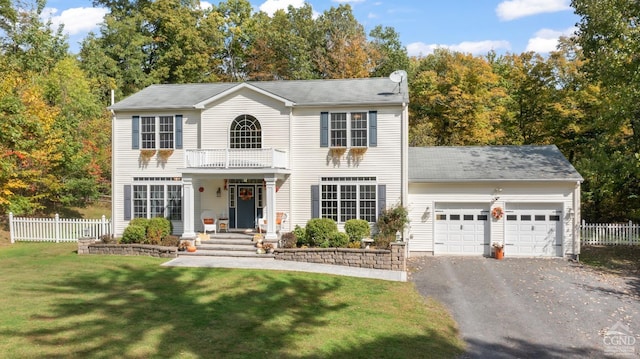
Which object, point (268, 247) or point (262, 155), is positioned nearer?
point (268, 247)

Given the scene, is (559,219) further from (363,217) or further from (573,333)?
(573,333)

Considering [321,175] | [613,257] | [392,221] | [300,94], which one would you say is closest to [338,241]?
[392,221]

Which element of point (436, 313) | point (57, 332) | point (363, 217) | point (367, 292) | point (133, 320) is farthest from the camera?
point (363, 217)

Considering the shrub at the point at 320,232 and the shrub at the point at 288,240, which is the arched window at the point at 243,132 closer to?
the shrub at the point at 288,240

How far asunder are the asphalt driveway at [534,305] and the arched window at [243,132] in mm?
8622

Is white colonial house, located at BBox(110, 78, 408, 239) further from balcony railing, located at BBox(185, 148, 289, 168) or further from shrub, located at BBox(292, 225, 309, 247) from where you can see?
shrub, located at BBox(292, 225, 309, 247)

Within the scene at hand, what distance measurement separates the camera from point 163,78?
40.9 metres

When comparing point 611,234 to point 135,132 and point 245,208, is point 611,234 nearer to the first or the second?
point 245,208

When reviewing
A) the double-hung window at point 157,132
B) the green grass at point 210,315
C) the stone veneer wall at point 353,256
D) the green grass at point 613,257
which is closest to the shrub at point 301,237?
the stone veneer wall at point 353,256

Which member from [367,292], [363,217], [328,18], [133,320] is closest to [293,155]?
[363,217]

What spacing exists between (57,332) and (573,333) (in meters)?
11.3

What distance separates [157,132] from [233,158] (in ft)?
13.9

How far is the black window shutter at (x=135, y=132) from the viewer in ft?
67.3

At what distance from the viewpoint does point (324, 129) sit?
1942cm
